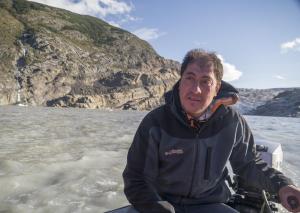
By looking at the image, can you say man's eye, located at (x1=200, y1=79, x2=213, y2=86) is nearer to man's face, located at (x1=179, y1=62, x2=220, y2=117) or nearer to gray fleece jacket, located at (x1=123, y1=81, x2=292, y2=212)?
man's face, located at (x1=179, y1=62, x2=220, y2=117)

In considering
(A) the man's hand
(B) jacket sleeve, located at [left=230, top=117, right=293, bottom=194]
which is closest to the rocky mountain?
(B) jacket sleeve, located at [left=230, top=117, right=293, bottom=194]

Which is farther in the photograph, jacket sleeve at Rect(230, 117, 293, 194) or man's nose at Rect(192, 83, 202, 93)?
jacket sleeve at Rect(230, 117, 293, 194)

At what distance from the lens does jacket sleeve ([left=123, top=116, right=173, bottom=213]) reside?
2742 millimetres

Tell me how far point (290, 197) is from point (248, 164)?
0.51 meters

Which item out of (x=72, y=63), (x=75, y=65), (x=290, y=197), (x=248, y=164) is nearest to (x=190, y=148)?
(x=248, y=164)

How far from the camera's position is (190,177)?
2941 mm

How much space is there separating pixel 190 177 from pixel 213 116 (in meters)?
0.56

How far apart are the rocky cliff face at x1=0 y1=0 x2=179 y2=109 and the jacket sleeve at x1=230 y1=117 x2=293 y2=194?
9957 cm

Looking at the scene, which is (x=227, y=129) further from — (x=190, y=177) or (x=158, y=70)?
(x=158, y=70)

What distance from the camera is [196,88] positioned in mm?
2912

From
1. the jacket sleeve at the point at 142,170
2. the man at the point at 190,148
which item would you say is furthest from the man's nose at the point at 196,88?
the jacket sleeve at the point at 142,170

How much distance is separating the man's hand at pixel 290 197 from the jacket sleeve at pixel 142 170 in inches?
42.5

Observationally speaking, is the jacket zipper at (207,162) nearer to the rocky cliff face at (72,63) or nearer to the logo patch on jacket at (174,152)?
the logo patch on jacket at (174,152)

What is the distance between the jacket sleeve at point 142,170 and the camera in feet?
9.00
